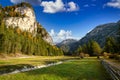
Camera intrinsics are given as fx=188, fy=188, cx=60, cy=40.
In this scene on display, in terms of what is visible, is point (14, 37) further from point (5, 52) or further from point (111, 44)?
point (111, 44)

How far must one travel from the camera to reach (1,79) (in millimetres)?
27703

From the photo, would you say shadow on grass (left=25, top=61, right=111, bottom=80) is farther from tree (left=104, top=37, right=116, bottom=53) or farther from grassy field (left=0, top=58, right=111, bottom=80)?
tree (left=104, top=37, right=116, bottom=53)

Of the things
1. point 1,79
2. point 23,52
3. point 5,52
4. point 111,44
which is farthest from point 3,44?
point 1,79

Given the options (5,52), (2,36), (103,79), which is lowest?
(103,79)

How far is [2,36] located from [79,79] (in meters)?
97.2

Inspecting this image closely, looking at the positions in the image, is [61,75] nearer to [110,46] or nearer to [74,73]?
[74,73]

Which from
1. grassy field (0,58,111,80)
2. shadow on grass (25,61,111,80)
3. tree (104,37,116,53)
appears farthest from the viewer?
tree (104,37,116,53)

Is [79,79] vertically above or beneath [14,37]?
beneath

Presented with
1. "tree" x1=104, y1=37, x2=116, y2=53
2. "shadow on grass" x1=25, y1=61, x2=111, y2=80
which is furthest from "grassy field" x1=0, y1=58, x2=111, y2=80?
"tree" x1=104, y1=37, x2=116, y2=53

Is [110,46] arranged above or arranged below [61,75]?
above

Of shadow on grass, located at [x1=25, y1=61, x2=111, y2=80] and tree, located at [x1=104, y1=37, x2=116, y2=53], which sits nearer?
shadow on grass, located at [x1=25, y1=61, x2=111, y2=80]

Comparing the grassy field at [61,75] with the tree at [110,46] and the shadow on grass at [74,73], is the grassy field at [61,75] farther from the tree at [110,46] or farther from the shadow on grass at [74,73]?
the tree at [110,46]

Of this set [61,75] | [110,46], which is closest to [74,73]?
[61,75]

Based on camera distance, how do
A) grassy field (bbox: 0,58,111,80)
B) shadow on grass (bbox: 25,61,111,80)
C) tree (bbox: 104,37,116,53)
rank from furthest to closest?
tree (bbox: 104,37,116,53)
shadow on grass (bbox: 25,61,111,80)
grassy field (bbox: 0,58,111,80)
